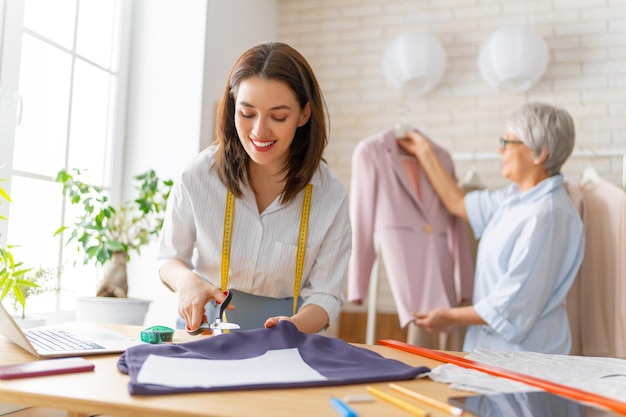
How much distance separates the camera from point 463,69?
391 cm

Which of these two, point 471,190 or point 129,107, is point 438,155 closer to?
point 471,190

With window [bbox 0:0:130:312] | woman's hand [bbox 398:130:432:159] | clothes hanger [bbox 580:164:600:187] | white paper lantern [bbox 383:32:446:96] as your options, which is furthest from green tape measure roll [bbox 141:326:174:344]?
white paper lantern [bbox 383:32:446:96]

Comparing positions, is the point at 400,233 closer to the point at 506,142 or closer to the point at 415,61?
the point at 506,142

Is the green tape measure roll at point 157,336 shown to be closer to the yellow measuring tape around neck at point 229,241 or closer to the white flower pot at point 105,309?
the yellow measuring tape around neck at point 229,241

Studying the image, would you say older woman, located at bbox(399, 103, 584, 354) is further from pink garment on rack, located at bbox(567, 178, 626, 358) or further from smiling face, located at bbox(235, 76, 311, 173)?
smiling face, located at bbox(235, 76, 311, 173)

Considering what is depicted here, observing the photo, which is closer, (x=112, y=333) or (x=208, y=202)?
(x=112, y=333)

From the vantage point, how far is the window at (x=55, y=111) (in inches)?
105

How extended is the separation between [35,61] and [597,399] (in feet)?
8.60

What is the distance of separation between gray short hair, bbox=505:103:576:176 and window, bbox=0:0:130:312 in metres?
2.05

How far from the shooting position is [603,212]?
3.00m

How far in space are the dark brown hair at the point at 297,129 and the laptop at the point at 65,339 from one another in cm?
54

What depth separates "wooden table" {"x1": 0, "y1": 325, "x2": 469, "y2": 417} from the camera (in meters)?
0.90

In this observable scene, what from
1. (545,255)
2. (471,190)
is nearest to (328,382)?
(545,255)

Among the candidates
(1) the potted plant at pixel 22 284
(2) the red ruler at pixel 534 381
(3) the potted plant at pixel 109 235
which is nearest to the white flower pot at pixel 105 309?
(3) the potted plant at pixel 109 235
